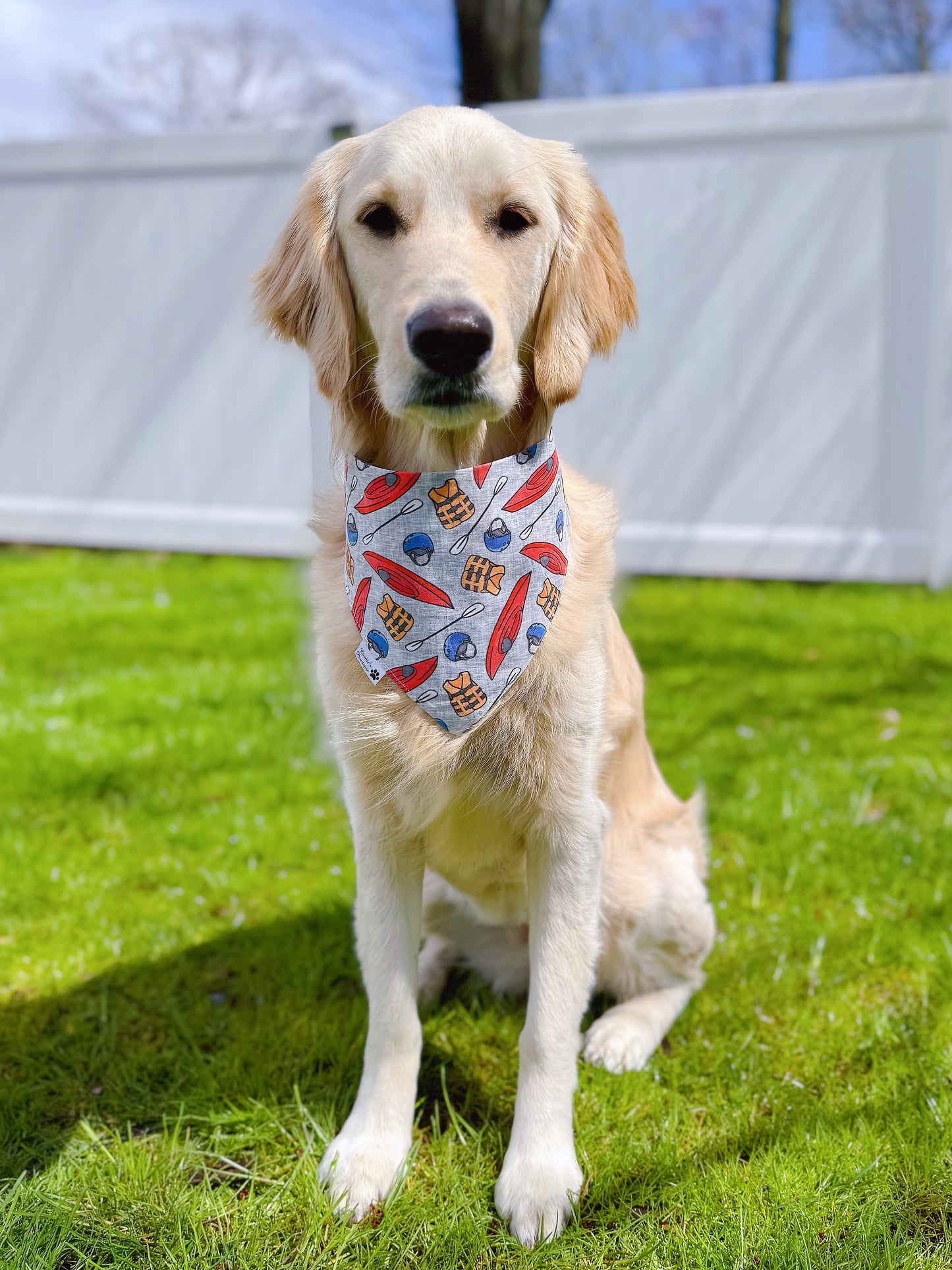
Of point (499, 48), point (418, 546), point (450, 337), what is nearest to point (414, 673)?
point (418, 546)

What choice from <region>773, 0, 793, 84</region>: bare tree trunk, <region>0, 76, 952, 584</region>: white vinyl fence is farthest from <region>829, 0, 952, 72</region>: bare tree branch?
<region>0, 76, 952, 584</region>: white vinyl fence

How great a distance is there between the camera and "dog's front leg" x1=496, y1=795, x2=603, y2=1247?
184 cm

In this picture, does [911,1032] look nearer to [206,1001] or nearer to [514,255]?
[206,1001]

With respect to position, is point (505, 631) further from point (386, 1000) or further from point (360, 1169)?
point (360, 1169)

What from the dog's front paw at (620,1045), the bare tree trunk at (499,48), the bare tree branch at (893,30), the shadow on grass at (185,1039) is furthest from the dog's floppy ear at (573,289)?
the bare tree branch at (893,30)

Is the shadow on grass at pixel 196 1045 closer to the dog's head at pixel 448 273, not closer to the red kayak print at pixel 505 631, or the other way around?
the red kayak print at pixel 505 631

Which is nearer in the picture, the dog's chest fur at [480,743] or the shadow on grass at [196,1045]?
the dog's chest fur at [480,743]

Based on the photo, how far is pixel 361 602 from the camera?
1.85m

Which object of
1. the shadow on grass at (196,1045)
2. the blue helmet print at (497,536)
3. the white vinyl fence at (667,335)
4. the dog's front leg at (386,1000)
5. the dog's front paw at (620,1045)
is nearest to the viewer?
the blue helmet print at (497,536)

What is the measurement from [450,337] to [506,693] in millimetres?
630

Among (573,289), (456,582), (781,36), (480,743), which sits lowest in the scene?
(781,36)

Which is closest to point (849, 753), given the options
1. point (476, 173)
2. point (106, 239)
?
point (476, 173)

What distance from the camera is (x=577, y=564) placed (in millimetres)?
Result: 1963

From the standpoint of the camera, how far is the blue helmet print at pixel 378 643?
6.00 feet
